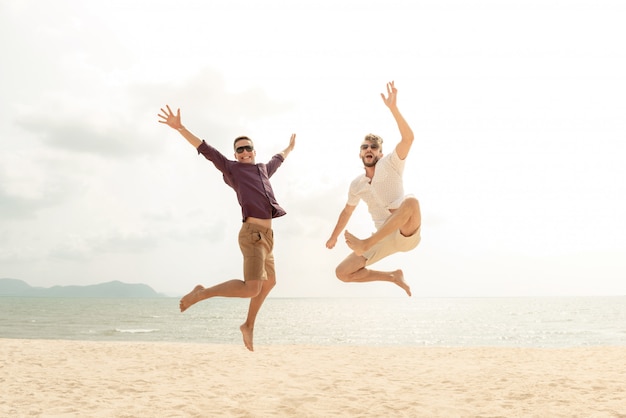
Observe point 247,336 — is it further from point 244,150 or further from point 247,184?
point 244,150

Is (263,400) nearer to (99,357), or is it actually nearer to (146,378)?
(146,378)

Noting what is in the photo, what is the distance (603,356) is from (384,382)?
11.6 meters

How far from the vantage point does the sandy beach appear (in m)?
12.6

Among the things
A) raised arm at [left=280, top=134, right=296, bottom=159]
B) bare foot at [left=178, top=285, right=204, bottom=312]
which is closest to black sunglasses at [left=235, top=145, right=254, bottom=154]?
raised arm at [left=280, top=134, right=296, bottom=159]

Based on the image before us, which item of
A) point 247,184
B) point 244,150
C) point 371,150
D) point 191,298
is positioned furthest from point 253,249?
point 371,150

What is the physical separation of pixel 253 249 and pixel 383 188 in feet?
4.96

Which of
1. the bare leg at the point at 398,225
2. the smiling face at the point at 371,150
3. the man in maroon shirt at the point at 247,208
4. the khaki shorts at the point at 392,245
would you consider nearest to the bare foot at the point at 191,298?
the man in maroon shirt at the point at 247,208

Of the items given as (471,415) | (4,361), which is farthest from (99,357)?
(471,415)

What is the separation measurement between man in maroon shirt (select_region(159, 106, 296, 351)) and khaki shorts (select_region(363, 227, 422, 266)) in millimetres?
1103

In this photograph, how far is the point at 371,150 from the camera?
5645mm

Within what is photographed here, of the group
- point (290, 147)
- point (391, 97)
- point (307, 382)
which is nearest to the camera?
point (391, 97)

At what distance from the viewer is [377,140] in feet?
18.6

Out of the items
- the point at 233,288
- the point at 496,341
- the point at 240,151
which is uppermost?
the point at 240,151

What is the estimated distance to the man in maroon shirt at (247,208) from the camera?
215 inches
